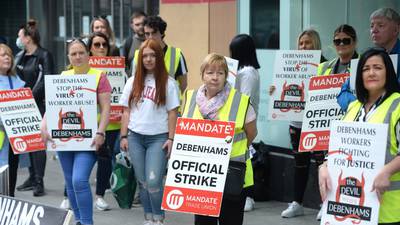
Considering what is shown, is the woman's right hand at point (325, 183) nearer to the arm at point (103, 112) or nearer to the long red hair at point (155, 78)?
the long red hair at point (155, 78)

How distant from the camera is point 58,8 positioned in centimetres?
1638

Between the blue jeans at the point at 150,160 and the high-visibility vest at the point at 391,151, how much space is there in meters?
2.85

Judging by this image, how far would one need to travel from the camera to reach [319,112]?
7.51 m

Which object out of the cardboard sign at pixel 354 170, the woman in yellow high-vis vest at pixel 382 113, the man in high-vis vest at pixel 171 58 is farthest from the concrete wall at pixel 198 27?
the cardboard sign at pixel 354 170

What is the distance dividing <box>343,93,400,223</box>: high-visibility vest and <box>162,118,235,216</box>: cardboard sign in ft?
4.19

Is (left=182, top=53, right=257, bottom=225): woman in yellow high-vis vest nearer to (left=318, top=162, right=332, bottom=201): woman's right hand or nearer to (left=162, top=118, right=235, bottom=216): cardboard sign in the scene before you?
(left=162, top=118, right=235, bottom=216): cardboard sign

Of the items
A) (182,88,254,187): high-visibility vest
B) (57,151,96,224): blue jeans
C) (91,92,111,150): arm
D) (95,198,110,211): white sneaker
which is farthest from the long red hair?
(95,198,110,211): white sneaker

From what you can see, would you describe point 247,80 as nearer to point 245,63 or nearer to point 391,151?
point 245,63

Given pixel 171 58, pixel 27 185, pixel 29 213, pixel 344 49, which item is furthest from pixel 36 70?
pixel 29 213

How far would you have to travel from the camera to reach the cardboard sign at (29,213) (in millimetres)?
4793

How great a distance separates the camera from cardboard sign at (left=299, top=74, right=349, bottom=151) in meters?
7.48

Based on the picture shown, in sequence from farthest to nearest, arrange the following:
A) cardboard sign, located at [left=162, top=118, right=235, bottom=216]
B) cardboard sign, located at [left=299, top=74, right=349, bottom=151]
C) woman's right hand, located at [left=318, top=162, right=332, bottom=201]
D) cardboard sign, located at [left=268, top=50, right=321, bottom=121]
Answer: cardboard sign, located at [left=268, top=50, right=321, bottom=121]
cardboard sign, located at [left=299, top=74, right=349, bottom=151]
cardboard sign, located at [left=162, top=118, right=235, bottom=216]
woman's right hand, located at [left=318, top=162, right=332, bottom=201]

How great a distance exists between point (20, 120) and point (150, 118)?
5.75 ft

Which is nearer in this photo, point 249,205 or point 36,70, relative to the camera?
point 249,205
